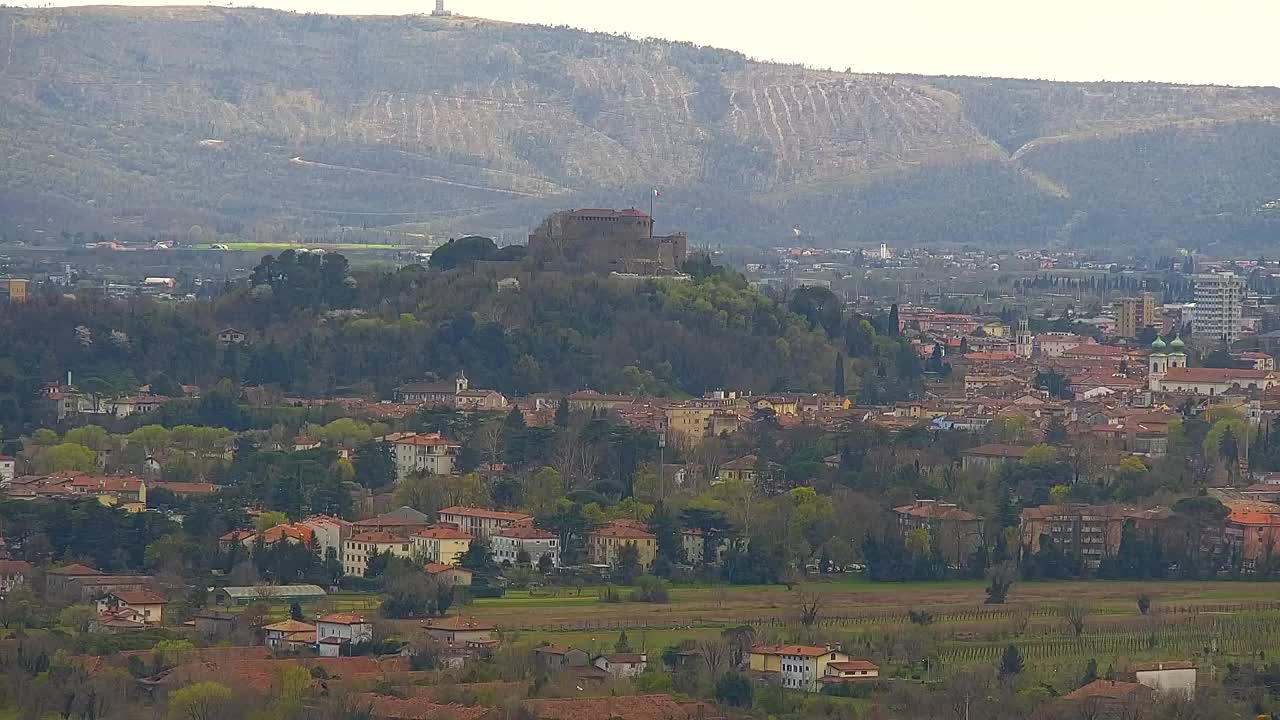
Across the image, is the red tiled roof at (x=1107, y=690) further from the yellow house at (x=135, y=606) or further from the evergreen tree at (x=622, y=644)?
the yellow house at (x=135, y=606)

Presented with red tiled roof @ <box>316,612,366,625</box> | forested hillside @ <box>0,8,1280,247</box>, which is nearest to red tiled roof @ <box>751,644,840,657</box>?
red tiled roof @ <box>316,612,366,625</box>

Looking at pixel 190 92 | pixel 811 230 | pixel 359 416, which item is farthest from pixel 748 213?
pixel 359 416

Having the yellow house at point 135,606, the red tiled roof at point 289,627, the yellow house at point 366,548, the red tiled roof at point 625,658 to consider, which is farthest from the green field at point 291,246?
the red tiled roof at point 625,658

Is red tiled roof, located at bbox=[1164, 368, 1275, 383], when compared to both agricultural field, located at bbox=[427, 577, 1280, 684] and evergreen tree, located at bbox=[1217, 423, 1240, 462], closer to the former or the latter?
evergreen tree, located at bbox=[1217, 423, 1240, 462]

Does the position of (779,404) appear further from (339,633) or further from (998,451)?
(339,633)

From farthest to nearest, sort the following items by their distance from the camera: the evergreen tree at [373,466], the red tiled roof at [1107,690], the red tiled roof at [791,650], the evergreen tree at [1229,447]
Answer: the evergreen tree at [1229,447], the evergreen tree at [373,466], the red tiled roof at [791,650], the red tiled roof at [1107,690]
